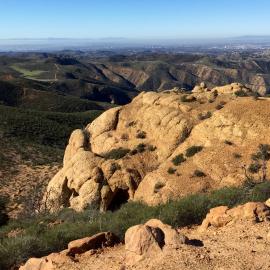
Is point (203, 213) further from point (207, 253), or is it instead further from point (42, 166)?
point (42, 166)

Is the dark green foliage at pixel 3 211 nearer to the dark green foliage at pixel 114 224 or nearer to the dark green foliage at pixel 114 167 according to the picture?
the dark green foliage at pixel 114 167

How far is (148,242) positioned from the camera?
432 inches

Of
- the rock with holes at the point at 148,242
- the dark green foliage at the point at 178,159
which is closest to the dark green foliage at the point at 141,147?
the dark green foliage at the point at 178,159

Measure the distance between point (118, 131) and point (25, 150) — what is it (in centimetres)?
2295

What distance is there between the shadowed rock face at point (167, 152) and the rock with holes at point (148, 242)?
13036 millimetres

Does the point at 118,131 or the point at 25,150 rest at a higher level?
the point at 118,131

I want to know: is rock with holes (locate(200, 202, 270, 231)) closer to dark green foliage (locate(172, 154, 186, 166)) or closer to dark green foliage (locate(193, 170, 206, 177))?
dark green foliage (locate(193, 170, 206, 177))

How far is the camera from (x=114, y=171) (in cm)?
2917

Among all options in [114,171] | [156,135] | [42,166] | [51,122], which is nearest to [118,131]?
[156,135]

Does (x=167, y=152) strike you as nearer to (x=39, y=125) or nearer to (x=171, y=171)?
(x=171, y=171)

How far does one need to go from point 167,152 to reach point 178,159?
88.7 inches

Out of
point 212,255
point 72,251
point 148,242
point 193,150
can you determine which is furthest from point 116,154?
point 212,255

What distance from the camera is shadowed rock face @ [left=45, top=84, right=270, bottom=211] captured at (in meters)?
26.2

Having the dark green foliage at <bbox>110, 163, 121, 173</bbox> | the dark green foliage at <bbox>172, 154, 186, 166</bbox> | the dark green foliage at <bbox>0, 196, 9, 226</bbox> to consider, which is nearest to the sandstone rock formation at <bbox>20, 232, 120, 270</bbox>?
the dark green foliage at <bbox>172, 154, 186, 166</bbox>
